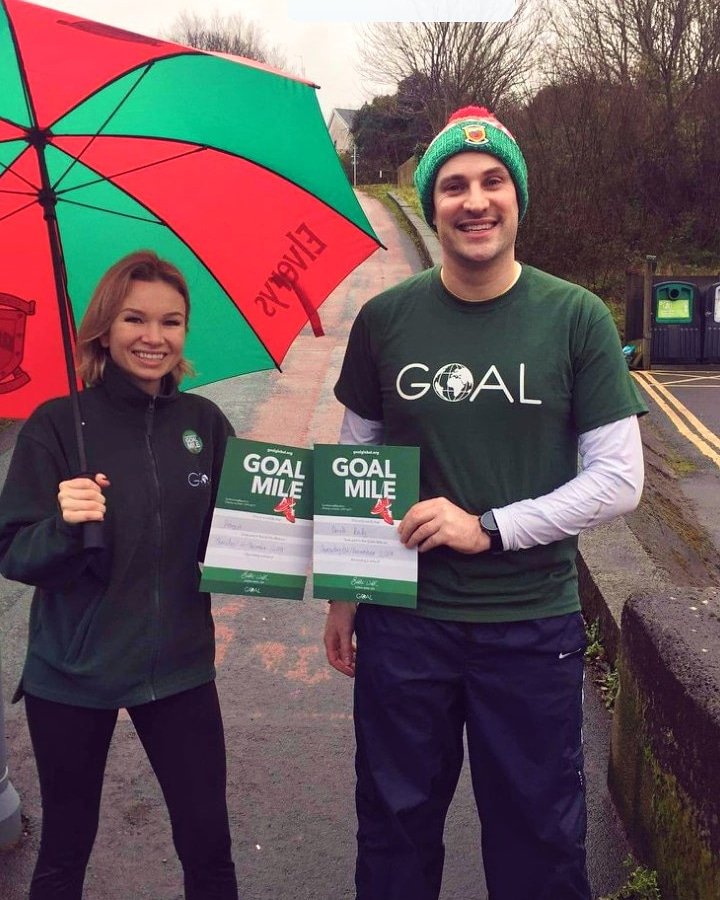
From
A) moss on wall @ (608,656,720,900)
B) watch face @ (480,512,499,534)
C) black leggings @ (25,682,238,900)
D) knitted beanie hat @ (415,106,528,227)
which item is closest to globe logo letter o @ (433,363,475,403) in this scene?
watch face @ (480,512,499,534)

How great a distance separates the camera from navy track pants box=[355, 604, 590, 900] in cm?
220

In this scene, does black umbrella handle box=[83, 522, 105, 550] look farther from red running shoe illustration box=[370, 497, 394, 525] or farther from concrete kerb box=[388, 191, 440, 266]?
concrete kerb box=[388, 191, 440, 266]

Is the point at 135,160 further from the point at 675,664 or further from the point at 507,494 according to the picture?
the point at 675,664

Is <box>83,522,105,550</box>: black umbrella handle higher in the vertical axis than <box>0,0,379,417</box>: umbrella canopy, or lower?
lower

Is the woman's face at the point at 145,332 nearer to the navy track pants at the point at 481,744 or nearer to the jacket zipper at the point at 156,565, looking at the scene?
the jacket zipper at the point at 156,565

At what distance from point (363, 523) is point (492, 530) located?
31cm

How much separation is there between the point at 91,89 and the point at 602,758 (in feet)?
9.58

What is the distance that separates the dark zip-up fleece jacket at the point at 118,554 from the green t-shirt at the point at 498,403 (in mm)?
561

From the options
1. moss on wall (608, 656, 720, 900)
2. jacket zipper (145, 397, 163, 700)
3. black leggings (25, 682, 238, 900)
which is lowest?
moss on wall (608, 656, 720, 900)

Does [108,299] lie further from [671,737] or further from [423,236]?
[423,236]

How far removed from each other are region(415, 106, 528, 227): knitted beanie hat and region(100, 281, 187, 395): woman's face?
0.68m

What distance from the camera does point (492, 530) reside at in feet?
6.86

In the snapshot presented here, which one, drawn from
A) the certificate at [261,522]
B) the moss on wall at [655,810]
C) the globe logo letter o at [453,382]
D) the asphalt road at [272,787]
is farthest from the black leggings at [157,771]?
the moss on wall at [655,810]

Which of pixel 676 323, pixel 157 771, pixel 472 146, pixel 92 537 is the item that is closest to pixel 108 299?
pixel 92 537
